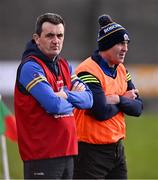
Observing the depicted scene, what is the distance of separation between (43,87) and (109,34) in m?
1.24

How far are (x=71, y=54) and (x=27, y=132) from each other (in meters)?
17.3

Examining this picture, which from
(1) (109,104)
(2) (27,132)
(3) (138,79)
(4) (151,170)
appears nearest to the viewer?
(2) (27,132)

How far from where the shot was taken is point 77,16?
2455 centimetres

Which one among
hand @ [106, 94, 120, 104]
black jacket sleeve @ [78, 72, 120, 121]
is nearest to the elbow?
black jacket sleeve @ [78, 72, 120, 121]

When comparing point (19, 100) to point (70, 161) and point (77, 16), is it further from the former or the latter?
point (77, 16)

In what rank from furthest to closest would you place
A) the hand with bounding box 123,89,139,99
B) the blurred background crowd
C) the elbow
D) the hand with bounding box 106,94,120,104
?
the blurred background crowd, the hand with bounding box 123,89,139,99, the hand with bounding box 106,94,120,104, the elbow

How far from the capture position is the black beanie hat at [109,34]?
7.69 metres

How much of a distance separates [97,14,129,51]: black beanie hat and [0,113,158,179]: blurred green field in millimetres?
4584

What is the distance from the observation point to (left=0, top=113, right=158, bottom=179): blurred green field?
13.0 metres

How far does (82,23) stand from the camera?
2462 cm

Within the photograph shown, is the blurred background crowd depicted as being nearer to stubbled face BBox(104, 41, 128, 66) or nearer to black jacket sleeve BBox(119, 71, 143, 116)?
black jacket sleeve BBox(119, 71, 143, 116)

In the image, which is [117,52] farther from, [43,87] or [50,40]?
[43,87]

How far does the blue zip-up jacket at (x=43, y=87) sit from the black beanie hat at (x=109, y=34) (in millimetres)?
837

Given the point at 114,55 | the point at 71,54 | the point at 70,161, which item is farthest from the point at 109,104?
the point at 71,54
